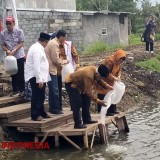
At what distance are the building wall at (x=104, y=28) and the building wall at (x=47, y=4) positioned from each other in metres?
1.27

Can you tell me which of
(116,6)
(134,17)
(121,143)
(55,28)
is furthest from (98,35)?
(121,143)

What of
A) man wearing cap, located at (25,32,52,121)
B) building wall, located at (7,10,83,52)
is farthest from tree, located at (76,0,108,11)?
man wearing cap, located at (25,32,52,121)

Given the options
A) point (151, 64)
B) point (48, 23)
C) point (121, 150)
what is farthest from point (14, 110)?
point (48, 23)

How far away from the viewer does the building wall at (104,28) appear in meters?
26.4

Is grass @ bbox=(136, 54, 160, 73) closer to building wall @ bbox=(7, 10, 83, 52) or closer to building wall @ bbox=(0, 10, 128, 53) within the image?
building wall @ bbox=(0, 10, 128, 53)

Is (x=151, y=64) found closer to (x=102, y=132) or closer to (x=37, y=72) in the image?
(x=102, y=132)

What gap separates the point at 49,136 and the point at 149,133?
8.05ft

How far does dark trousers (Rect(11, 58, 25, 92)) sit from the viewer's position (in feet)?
34.5

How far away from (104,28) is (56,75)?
19.0 meters

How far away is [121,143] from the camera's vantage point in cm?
978

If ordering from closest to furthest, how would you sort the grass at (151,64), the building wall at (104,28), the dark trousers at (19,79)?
the dark trousers at (19,79), the grass at (151,64), the building wall at (104,28)

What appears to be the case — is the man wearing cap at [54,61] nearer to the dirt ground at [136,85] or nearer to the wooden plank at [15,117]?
the wooden plank at [15,117]

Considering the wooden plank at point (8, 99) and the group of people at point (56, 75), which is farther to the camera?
the wooden plank at point (8, 99)

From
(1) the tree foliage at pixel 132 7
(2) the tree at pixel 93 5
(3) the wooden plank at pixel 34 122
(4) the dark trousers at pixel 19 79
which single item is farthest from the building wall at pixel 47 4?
(3) the wooden plank at pixel 34 122
